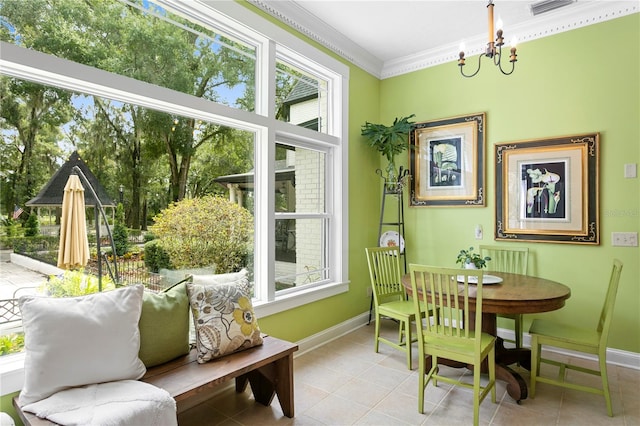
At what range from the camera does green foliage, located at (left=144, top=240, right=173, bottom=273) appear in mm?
2443

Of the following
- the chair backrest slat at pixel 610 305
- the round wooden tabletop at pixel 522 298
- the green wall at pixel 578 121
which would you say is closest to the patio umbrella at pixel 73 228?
the round wooden tabletop at pixel 522 298

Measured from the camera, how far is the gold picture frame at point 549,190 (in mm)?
3205

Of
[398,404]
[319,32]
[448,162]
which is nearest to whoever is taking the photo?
[398,404]

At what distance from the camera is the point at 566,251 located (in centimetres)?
334

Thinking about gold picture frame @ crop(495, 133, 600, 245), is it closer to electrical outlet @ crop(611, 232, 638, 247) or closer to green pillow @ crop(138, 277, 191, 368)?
electrical outlet @ crop(611, 232, 638, 247)

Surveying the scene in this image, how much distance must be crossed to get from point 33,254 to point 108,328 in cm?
67

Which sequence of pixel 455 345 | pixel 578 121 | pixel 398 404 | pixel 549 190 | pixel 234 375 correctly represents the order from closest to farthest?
1. pixel 234 375
2. pixel 455 345
3. pixel 398 404
4. pixel 578 121
5. pixel 549 190

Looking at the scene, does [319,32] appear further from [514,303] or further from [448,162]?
[514,303]

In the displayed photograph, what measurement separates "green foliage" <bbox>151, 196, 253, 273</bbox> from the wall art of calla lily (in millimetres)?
2635

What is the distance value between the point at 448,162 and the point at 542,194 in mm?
950

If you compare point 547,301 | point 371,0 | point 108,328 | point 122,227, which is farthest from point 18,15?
point 547,301

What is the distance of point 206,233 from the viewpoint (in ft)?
9.11

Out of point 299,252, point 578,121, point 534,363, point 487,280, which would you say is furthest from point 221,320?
point 578,121

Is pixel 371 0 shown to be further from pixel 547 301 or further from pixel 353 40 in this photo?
pixel 547 301
